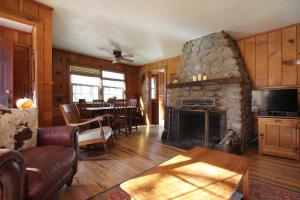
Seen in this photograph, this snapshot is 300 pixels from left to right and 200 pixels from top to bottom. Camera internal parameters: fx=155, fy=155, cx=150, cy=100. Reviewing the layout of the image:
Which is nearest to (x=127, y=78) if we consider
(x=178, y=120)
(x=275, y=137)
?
(x=178, y=120)

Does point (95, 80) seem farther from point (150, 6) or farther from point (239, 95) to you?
point (239, 95)

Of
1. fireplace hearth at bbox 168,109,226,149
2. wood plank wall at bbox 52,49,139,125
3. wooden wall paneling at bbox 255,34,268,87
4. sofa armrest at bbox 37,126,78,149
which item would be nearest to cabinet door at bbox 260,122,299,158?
fireplace hearth at bbox 168,109,226,149

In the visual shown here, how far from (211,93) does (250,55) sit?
126 centimetres

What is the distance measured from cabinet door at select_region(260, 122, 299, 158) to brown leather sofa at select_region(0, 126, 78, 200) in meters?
3.09

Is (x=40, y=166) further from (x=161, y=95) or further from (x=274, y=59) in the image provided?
(x=161, y=95)

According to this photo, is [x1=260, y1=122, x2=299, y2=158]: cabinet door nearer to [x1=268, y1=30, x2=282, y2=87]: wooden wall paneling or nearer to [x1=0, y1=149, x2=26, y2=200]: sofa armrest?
[x1=268, y1=30, x2=282, y2=87]: wooden wall paneling

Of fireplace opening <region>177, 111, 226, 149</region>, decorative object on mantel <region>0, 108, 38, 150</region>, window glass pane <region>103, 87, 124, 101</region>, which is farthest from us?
window glass pane <region>103, 87, 124, 101</region>

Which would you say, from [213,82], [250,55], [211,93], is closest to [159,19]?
[213,82]

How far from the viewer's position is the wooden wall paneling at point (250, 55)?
11.2 feet

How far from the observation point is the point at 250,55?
3451 millimetres

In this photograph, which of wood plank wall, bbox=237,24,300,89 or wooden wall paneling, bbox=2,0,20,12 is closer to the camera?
wooden wall paneling, bbox=2,0,20,12

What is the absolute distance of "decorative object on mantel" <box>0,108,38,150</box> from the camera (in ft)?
4.94

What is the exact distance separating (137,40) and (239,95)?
260 centimetres

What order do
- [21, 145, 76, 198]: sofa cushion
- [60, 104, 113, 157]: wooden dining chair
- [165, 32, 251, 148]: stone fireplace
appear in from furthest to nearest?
[165, 32, 251, 148]: stone fireplace
[60, 104, 113, 157]: wooden dining chair
[21, 145, 76, 198]: sofa cushion
